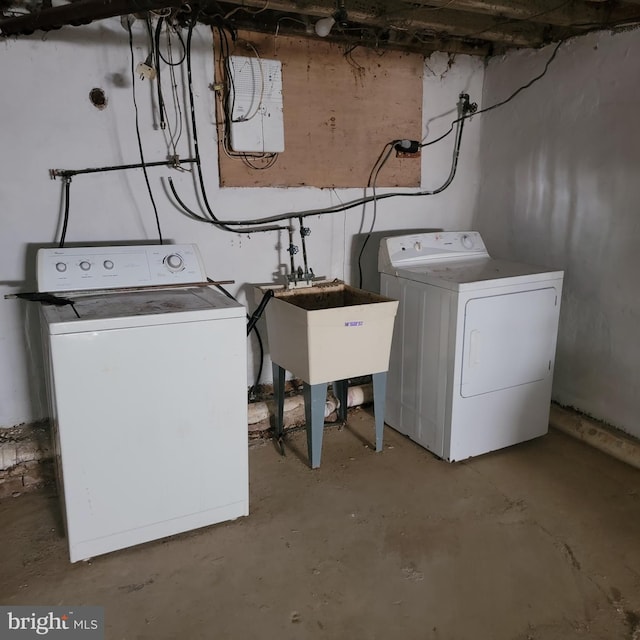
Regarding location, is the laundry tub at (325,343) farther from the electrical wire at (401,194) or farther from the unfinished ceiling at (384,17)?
the unfinished ceiling at (384,17)

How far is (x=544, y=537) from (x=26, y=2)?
2844mm

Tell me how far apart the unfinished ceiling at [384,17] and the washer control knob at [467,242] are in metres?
0.97

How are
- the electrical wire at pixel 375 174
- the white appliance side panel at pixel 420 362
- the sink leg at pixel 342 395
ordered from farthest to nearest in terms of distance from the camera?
the electrical wire at pixel 375 174
the sink leg at pixel 342 395
the white appliance side panel at pixel 420 362

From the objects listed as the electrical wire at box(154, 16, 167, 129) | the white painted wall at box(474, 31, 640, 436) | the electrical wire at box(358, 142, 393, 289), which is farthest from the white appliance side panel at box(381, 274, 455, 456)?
the electrical wire at box(154, 16, 167, 129)

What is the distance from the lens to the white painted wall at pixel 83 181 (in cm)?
217

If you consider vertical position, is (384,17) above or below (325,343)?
above

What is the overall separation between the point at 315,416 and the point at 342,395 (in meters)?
0.49

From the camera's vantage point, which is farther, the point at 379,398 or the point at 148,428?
the point at 379,398

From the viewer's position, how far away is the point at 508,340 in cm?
241

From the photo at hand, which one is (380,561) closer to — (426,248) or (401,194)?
(426,248)

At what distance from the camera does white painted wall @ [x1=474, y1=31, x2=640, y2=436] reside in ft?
7.93

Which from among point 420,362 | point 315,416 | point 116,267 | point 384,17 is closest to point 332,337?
point 315,416

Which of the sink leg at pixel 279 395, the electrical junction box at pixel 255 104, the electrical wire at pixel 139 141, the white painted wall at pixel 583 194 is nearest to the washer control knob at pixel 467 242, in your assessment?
the white painted wall at pixel 583 194

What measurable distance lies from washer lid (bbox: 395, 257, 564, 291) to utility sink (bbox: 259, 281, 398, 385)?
0.23 m
